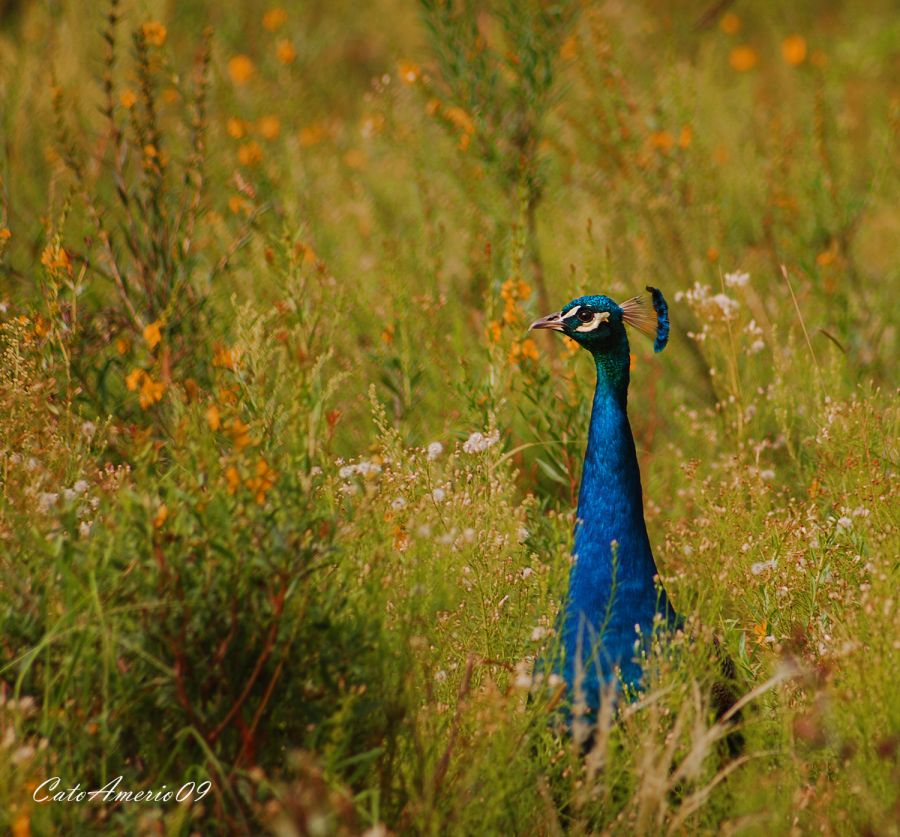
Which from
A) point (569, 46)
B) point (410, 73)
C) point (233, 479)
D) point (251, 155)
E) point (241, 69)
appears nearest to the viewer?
point (233, 479)

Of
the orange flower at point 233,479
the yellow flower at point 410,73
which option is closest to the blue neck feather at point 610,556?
the orange flower at point 233,479

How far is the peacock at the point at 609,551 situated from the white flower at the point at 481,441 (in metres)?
0.23

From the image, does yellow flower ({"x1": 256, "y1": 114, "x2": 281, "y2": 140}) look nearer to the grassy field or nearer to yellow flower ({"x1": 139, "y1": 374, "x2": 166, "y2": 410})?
the grassy field

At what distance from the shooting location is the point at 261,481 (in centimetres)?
201

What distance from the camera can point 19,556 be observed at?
86.8 inches

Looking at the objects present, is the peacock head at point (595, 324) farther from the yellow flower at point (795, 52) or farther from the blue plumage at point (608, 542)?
the yellow flower at point (795, 52)

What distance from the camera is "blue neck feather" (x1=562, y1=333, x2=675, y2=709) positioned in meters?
2.52

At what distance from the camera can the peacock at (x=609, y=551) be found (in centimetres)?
249

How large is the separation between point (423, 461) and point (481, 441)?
0.15m

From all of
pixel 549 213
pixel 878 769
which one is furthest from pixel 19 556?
pixel 549 213

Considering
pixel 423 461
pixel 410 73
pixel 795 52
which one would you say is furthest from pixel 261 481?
pixel 795 52

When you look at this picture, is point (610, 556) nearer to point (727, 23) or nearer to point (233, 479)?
point (233, 479)

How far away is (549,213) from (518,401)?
52.1 inches

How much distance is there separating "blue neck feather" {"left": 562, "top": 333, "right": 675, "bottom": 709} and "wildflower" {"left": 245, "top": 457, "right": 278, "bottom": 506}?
30.5 inches
